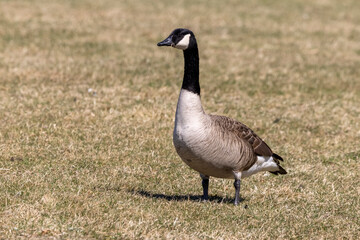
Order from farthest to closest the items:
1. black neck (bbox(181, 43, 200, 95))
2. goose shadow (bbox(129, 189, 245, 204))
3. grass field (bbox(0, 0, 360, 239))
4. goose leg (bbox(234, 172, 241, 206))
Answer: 1. goose shadow (bbox(129, 189, 245, 204))
2. goose leg (bbox(234, 172, 241, 206))
3. black neck (bbox(181, 43, 200, 95))
4. grass field (bbox(0, 0, 360, 239))

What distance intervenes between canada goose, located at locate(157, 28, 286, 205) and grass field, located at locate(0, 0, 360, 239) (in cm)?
62

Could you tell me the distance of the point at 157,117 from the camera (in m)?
13.2

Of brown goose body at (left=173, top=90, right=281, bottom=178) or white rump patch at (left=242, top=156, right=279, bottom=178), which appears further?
white rump patch at (left=242, top=156, right=279, bottom=178)

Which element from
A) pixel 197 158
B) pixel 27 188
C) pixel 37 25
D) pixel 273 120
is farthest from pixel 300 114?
pixel 37 25

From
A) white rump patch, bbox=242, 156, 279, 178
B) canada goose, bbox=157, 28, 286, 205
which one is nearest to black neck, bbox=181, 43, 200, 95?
canada goose, bbox=157, 28, 286, 205

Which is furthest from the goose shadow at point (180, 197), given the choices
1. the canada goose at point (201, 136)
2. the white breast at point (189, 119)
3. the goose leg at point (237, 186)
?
the white breast at point (189, 119)

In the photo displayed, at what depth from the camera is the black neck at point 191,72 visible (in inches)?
319

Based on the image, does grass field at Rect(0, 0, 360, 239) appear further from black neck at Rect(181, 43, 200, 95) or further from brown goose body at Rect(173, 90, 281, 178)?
black neck at Rect(181, 43, 200, 95)

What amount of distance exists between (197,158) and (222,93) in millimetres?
7946

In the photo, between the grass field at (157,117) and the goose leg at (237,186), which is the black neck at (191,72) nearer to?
the goose leg at (237,186)

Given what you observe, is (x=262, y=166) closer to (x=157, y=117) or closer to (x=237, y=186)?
(x=237, y=186)

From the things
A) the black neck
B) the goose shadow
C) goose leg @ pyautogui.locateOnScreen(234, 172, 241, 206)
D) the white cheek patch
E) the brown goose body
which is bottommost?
the goose shadow

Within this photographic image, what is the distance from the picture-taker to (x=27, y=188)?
8.37 meters

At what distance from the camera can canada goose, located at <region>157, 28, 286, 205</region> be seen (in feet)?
25.8
